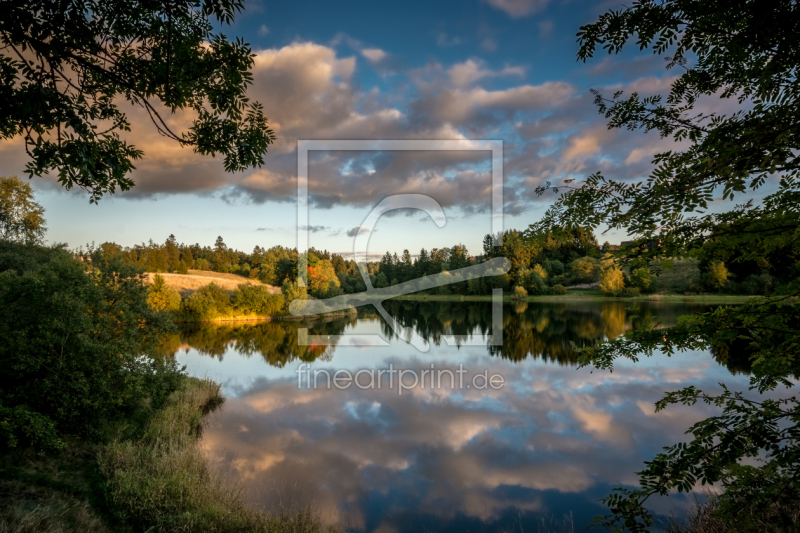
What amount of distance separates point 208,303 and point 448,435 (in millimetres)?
43175

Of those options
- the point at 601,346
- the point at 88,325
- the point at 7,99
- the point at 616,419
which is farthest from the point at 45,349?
the point at 616,419

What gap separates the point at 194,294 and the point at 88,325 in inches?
1658

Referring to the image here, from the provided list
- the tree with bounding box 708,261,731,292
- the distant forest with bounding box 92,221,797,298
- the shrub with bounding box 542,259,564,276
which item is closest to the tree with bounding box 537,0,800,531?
the distant forest with bounding box 92,221,797,298

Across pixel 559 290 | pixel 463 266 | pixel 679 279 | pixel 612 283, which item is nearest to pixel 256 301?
pixel 463 266

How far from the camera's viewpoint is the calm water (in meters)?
10.4

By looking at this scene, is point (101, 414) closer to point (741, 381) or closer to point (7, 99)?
point (7, 99)

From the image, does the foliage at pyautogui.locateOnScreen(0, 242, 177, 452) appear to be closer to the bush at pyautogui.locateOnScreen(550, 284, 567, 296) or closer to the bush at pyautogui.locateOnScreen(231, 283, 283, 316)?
the bush at pyautogui.locateOnScreen(231, 283, 283, 316)

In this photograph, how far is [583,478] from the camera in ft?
39.4

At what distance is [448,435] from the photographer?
597 inches

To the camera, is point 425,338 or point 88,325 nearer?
point 88,325

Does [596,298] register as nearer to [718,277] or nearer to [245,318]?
[718,277]

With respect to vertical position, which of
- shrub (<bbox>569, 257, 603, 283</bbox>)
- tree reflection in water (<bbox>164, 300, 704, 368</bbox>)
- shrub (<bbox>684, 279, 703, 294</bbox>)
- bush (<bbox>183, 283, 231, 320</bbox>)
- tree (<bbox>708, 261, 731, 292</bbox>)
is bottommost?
tree reflection in water (<bbox>164, 300, 704, 368</bbox>)

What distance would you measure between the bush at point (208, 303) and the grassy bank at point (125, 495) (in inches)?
1611

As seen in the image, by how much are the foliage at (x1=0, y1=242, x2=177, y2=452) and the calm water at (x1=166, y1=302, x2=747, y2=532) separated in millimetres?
3966
